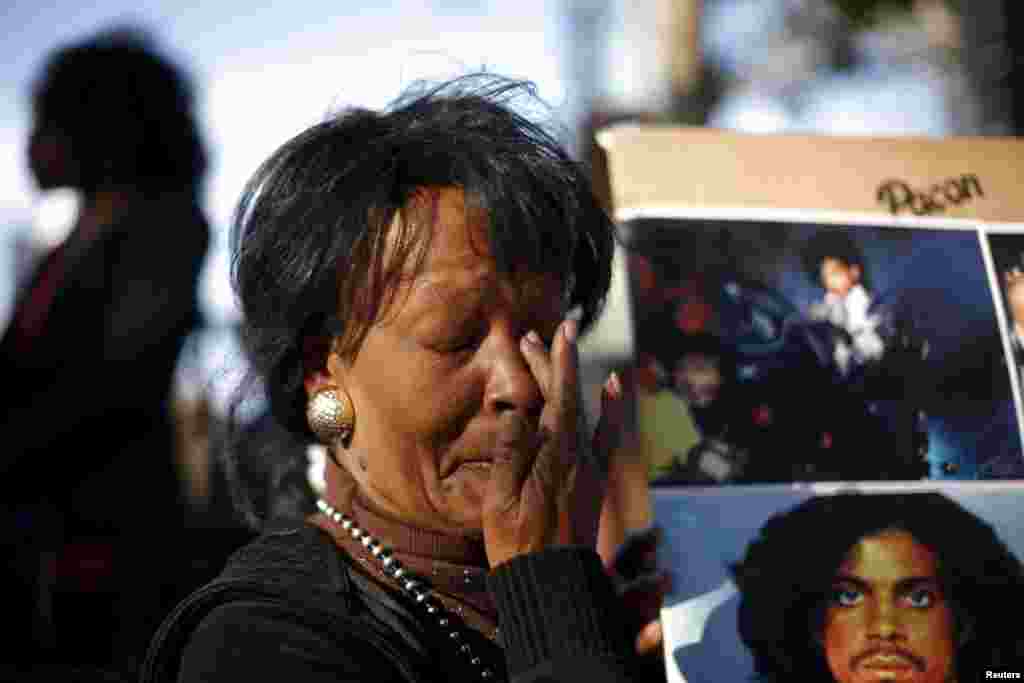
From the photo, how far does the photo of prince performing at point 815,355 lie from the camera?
77.3 inches

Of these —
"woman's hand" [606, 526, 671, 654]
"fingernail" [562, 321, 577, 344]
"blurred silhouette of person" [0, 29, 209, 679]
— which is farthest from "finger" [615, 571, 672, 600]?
"blurred silhouette of person" [0, 29, 209, 679]

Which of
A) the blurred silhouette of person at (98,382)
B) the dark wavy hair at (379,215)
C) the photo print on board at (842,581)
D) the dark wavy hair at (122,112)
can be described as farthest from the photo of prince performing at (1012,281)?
the dark wavy hair at (122,112)

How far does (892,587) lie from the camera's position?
1844mm

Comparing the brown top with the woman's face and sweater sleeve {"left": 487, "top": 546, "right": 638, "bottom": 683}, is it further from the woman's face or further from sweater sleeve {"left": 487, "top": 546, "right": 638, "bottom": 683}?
sweater sleeve {"left": 487, "top": 546, "right": 638, "bottom": 683}

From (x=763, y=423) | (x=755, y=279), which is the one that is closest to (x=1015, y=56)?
(x=755, y=279)

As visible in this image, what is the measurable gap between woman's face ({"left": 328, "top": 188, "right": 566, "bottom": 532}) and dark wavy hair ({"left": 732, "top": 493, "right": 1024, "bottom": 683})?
41 cm

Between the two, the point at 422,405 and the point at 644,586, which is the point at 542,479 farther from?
the point at 644,586

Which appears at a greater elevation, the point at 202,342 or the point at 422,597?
the point at 202,342

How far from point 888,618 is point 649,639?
47 centimetres

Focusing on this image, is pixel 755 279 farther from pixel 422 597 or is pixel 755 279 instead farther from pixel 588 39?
pixel 588 39

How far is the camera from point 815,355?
2.03 meters

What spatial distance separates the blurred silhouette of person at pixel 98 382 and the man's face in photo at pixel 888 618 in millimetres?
1492

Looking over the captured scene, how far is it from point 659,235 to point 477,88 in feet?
1.12

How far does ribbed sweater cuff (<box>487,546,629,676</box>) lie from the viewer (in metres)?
1.54
